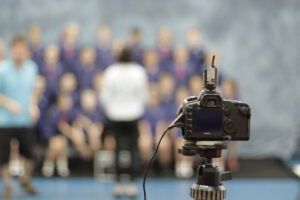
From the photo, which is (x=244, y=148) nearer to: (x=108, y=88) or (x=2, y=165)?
(x=108, y=88)

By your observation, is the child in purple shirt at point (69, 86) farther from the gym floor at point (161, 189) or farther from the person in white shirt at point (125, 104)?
the person in white shirt at point (125, 104)

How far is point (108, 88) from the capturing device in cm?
662

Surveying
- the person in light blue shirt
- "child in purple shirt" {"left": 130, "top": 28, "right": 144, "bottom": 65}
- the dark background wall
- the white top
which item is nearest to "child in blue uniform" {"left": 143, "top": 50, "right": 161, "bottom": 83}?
"child in purple shirt" {"left": 130, "top": 28, "right": 144, "bottom": 65}

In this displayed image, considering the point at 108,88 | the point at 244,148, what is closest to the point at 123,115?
the point at 108,88

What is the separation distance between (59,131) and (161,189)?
2148 millimetres

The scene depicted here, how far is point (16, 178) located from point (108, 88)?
2.56m

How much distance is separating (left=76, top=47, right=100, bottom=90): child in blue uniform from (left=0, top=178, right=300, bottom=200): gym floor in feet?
5.07

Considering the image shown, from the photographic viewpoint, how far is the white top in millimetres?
6527

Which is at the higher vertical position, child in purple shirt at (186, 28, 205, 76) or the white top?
child in purple shirt at (186, 28, 205, 76)

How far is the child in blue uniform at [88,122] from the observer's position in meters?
8.77

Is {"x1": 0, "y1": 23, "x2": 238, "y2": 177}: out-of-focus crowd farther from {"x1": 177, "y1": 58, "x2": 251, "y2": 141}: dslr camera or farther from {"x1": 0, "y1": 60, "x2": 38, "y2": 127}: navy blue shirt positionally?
{"x1": 177, "y1": 58, "x2": 251, "y2": 141}: dslr camera

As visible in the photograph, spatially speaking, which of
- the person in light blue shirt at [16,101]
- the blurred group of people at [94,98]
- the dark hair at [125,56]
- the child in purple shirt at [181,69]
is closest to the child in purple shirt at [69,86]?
the blurred group of people at [94,98]

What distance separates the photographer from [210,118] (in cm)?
222

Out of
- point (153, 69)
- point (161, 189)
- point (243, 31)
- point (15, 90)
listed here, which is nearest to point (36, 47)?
point (153, 69)
